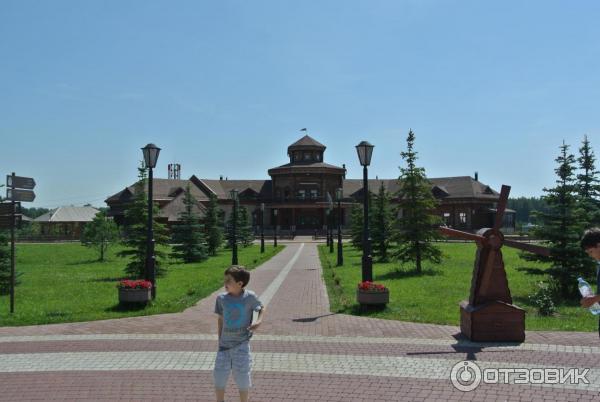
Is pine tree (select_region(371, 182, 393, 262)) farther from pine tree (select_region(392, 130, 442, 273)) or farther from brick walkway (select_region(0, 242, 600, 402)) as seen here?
brick walkway (select_region(0, 242, 600, 402))

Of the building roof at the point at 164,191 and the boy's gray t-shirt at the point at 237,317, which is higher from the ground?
the building roof at the point at 164,191

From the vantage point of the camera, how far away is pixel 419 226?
22109 millimetres

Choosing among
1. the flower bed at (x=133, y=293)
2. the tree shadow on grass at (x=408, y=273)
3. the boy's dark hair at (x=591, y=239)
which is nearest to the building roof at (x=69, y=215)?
the tree shadow on grass at (x=408, y=273)

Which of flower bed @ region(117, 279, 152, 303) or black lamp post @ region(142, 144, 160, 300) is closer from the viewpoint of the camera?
flower bed @ region(117, 279, 152, 303)

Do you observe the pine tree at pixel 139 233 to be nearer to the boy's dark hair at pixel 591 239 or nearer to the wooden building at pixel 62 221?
the boy's dark hair at pixel 591 239

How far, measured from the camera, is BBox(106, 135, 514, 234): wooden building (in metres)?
67.1

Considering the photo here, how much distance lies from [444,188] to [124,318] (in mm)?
63432

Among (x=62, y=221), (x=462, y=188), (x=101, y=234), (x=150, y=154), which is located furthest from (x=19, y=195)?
(x=62, y=221)

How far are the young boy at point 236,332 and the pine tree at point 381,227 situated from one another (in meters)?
24.8

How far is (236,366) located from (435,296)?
1045 centimetres

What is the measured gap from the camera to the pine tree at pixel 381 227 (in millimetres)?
29984

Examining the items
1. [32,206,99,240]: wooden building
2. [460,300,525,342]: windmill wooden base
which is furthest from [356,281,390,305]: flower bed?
[32,206,99,240]: wooden building

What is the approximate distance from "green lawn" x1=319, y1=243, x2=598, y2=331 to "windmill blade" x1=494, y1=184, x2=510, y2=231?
2270 millimetres

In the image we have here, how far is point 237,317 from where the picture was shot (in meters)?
5.10
